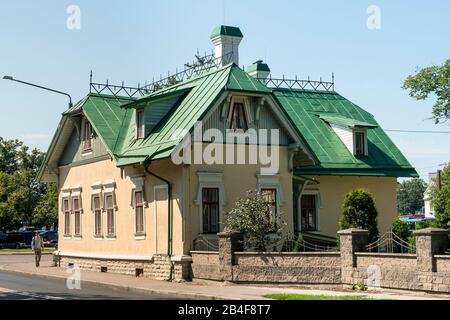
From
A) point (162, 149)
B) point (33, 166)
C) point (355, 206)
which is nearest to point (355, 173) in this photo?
point (355, 206)

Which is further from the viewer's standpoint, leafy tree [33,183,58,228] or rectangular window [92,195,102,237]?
leafy tree [33,183,58,228]

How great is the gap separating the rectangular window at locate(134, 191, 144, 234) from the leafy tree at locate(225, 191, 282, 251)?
15.4 ft

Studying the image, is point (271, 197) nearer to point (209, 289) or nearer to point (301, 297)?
point (209, 289)

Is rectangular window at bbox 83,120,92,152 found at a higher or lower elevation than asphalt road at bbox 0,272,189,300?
higher

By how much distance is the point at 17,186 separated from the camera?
66.8 m

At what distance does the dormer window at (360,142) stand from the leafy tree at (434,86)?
9556mm

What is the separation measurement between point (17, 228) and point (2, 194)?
7741 mm

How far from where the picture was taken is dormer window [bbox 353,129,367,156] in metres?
32.8

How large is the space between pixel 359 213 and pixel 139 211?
29.0 feet

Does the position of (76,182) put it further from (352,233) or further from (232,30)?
(352,233)

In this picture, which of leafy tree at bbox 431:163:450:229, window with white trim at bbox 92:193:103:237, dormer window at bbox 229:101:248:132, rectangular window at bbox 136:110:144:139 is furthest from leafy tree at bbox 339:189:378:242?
window with white trim at bbox 92:193:103:237

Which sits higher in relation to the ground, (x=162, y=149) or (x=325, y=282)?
(x=162, y=149)

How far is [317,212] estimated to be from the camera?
30.9m

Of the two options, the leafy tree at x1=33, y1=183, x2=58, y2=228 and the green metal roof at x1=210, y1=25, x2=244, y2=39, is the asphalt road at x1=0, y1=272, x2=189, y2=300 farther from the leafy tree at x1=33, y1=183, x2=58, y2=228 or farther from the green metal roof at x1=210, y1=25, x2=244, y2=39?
the leafy tree at x1=33, y1=183, x2=58, y2=228
